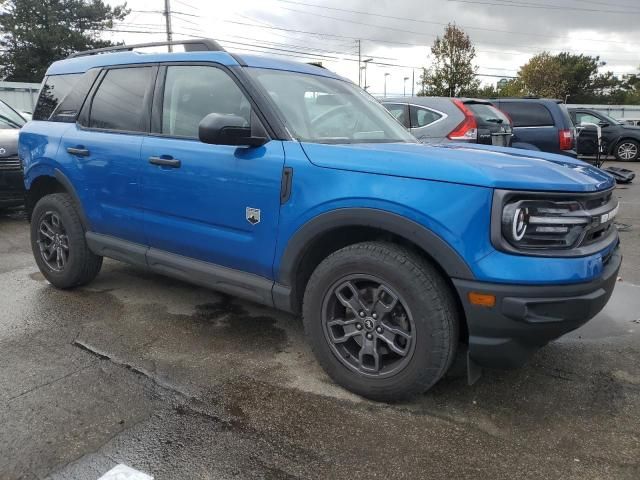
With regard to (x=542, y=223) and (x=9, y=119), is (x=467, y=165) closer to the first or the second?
(x=542, y=223)

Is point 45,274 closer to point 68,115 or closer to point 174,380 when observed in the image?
point 68,115

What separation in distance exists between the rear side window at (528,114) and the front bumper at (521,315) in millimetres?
9031

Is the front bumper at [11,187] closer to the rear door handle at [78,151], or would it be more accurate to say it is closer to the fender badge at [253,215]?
the rear door handle at [78,151]

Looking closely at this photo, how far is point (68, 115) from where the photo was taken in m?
4.36

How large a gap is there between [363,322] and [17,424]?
1777 millimetres

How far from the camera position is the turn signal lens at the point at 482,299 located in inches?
95.1

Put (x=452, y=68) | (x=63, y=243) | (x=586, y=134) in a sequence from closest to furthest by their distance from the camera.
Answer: (x=63, y=243) < (x=586, y=134) < (x=452, y=68)

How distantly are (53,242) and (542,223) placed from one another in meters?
3.89

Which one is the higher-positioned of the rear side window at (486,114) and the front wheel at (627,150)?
the rear side window at (486,114)

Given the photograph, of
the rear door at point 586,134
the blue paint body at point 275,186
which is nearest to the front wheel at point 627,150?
the rear door at point 586,134

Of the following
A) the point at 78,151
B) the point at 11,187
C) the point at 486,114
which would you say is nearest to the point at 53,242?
the point at 78,151

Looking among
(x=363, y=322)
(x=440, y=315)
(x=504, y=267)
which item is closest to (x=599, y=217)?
(x=504, y=267)

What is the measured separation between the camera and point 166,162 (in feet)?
11.5

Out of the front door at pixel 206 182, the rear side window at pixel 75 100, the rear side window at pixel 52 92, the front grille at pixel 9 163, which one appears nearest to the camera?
the front door at pixel 206 182
